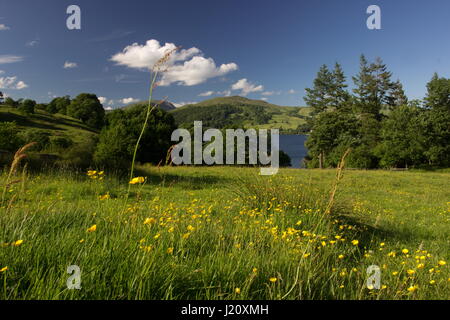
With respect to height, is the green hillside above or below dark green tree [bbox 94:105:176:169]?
above

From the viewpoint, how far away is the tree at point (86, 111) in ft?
231

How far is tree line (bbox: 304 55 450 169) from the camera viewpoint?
43.5m

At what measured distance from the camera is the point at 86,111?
231 feet

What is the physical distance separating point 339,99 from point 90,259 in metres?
62.0

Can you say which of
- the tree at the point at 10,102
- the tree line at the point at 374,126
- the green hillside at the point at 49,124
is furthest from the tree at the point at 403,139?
the tree at the point at 10,102

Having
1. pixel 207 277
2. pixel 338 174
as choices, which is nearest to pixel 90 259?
pixel 207 277

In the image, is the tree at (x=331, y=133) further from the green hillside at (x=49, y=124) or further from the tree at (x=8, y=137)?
the green hillside at (x=49, y=124)

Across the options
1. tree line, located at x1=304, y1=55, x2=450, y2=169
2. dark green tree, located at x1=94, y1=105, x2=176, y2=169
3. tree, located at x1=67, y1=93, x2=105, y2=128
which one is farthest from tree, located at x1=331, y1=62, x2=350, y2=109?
tree, located at x1=67, y1=93, x2=105, y2=128

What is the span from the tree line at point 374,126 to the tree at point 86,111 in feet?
181

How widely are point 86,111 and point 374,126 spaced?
70.6 meters

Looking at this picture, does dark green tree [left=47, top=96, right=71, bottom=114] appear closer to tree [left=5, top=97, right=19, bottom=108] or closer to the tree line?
tree [left=5, top=97, right=19, bottom=108]

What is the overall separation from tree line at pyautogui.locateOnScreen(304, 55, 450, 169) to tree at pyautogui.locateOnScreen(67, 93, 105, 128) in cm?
5509
